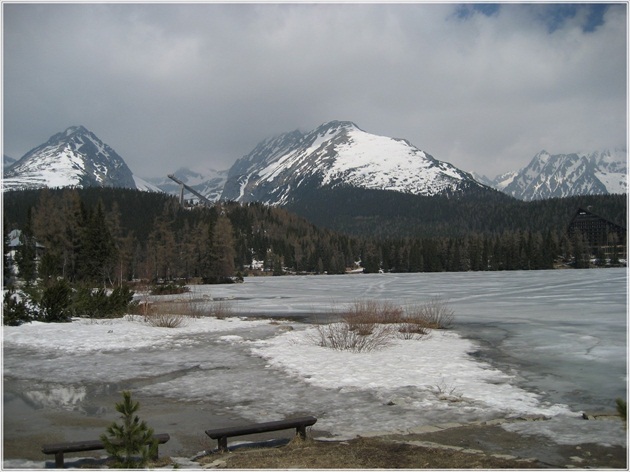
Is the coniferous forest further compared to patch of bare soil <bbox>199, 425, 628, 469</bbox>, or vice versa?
the coniferous forest

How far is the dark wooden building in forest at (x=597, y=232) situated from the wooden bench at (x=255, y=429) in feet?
567

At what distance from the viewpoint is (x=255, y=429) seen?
28.3ft

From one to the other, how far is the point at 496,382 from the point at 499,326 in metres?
12.3

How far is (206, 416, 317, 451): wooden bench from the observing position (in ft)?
27.7

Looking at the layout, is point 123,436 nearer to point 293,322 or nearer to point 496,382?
point 496,382

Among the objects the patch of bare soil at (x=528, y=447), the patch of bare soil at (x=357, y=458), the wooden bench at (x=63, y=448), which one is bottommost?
the patch of bare soil at (x=528, y=447)

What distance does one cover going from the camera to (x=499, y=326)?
24828 mm

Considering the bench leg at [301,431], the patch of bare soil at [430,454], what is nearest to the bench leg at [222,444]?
the patch of bare soil at [430,454]

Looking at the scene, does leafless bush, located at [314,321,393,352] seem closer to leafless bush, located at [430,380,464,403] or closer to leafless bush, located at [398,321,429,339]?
leafless bush, located at [398,321,429,339]

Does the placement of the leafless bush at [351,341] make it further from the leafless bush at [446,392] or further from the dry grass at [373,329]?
the leafless bush at [446,392]

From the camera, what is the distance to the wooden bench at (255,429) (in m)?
8.44

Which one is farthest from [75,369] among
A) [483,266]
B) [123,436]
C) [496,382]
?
[483,266]

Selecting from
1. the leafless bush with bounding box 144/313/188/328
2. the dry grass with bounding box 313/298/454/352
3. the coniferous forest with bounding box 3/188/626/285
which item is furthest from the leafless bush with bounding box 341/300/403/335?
the coniferous forest with bounding box 3/188/626/285

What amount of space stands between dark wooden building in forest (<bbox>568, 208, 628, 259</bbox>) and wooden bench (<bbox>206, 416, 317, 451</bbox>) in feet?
567
